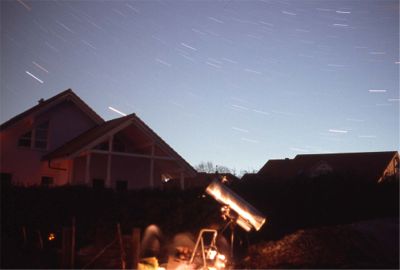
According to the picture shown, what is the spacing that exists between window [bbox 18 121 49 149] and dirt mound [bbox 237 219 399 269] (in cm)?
1434

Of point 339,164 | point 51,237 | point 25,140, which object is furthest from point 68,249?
point 339,164

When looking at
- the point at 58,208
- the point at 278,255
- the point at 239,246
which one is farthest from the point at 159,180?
the point at 278,255

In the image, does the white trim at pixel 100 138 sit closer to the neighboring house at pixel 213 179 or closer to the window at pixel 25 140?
the neighboring house at pixel 213 179

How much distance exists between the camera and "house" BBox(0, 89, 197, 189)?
2183 centimetres

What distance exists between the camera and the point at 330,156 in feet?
169

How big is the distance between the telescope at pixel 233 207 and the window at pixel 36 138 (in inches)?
641

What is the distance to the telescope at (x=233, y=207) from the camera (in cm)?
959

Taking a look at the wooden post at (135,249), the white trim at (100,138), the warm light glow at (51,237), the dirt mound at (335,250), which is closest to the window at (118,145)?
the white trim at (100,138)

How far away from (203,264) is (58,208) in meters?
6.66

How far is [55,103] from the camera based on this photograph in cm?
2345

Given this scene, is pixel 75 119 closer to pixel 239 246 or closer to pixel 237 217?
pixel 239 246

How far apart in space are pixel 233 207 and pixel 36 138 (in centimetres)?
1681

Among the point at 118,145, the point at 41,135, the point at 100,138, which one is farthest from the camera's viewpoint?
the point at 118,145

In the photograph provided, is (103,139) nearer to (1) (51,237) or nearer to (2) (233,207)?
(1) (51,237)
